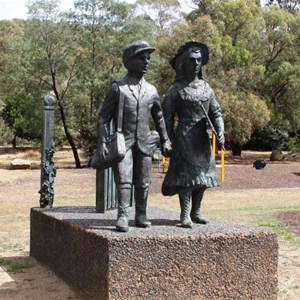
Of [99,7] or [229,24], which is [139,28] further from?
[229,24]

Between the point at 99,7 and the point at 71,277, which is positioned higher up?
the point at 99,7

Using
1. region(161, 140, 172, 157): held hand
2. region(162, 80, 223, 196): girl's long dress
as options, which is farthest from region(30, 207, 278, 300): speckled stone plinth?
region(161, 140, 172, 157): held hand

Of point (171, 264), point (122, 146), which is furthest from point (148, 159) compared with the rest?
point (171, 264)

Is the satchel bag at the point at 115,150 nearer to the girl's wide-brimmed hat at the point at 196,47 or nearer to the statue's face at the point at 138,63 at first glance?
the statue's face at the point at 138,63

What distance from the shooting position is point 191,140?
568 centimetres

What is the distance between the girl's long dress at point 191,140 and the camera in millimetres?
5656

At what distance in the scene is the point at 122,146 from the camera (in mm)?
5285

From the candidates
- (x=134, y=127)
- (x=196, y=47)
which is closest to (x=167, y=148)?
(x=134, y=127)

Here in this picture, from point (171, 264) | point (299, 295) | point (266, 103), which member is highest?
point (266, 103)

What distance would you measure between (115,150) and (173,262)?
113 cm

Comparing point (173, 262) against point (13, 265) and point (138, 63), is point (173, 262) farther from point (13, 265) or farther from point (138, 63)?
point (13, 265)

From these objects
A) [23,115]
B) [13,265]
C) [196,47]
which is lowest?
[13,265]

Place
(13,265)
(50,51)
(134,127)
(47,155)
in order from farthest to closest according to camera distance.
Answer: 1. (50,51)
2. (47,155)
3. (13,265)
4. (134,127)

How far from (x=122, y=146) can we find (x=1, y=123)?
34902mm
